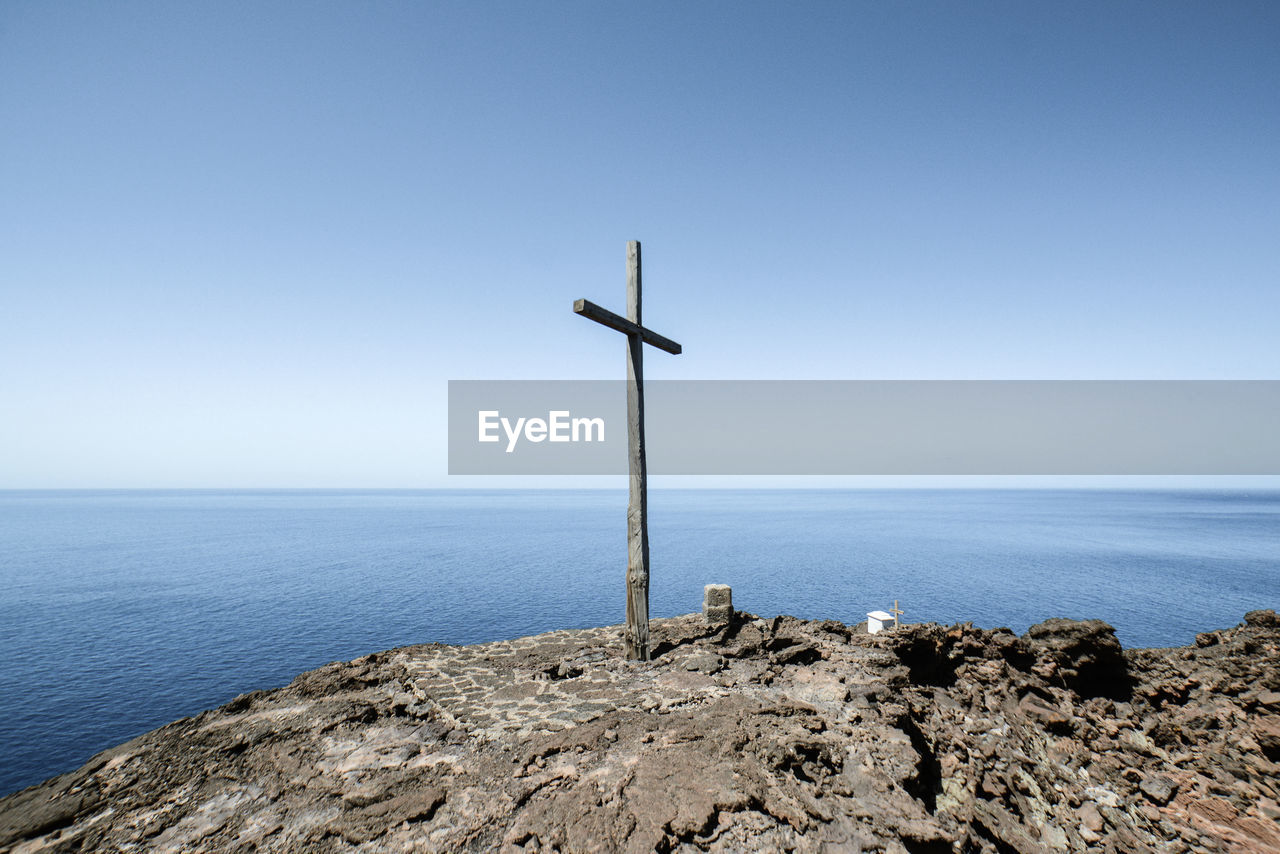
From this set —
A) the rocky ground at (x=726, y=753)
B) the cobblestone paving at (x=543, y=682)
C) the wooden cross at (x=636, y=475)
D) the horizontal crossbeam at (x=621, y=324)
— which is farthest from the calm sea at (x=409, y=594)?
the horizontal crossbeam at (x=621, y=324)

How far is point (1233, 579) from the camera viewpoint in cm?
5719

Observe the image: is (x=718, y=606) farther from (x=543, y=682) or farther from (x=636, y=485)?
(x=543, y=682)

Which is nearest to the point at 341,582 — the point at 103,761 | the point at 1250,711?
the point at 103,761

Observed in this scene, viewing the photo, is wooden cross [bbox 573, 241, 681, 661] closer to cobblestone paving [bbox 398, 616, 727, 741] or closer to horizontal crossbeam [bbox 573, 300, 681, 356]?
horizontal crossbeam [bbox 573, 300, 681, 356]

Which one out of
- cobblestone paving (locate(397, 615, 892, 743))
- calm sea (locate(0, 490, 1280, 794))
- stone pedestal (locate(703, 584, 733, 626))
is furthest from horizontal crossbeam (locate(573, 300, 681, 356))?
calm sea (locate(0, 490, 1280, 794))

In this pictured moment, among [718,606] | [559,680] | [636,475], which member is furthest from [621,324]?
[718,606]

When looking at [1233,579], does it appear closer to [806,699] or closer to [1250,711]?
[1250,711]

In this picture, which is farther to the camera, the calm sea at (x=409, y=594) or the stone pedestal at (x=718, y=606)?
the calm sea at (x=409, y=594)

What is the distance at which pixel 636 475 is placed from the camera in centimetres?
1165

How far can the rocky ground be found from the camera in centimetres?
607

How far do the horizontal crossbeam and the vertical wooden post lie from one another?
177mm

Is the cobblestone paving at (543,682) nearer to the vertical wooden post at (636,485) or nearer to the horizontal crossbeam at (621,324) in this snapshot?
the vertical wooden post at (636,485)

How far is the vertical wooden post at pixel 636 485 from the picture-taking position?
37.5ft

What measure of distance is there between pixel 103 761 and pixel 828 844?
9360mm
